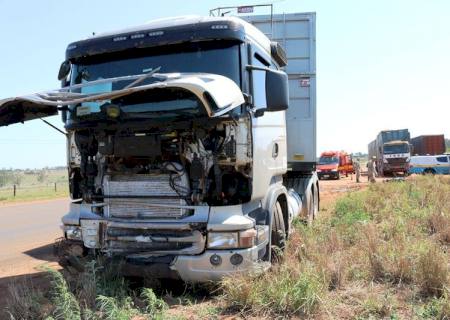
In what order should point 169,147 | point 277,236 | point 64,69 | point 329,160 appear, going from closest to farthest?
point 169,147 < point 64,69 < point 277,236 < point 329,160

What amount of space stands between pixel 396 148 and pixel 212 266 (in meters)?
35.4

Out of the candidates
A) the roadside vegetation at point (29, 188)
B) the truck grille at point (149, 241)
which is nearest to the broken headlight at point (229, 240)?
the truck grille at point (149, 241)

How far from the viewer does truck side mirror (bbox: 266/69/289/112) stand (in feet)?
18.6

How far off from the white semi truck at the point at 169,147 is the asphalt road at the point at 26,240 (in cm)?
280

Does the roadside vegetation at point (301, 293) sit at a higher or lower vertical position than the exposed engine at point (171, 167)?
lower

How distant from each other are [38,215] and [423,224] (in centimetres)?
1314

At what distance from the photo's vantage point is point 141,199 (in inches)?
219

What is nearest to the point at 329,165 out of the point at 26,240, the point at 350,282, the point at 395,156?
the point at 395,156

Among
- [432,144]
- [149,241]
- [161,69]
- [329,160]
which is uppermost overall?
[161,69]

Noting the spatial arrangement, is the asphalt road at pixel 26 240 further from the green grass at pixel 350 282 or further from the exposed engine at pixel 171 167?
the green grass at pixel 350 282

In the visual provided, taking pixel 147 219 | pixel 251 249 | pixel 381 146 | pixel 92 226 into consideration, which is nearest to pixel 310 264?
pixel 251 249

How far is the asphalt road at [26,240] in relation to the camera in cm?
827

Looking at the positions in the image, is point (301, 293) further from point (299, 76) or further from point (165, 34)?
point (299, 76)

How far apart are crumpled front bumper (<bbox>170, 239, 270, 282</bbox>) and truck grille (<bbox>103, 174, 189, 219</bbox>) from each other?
1.65ft
